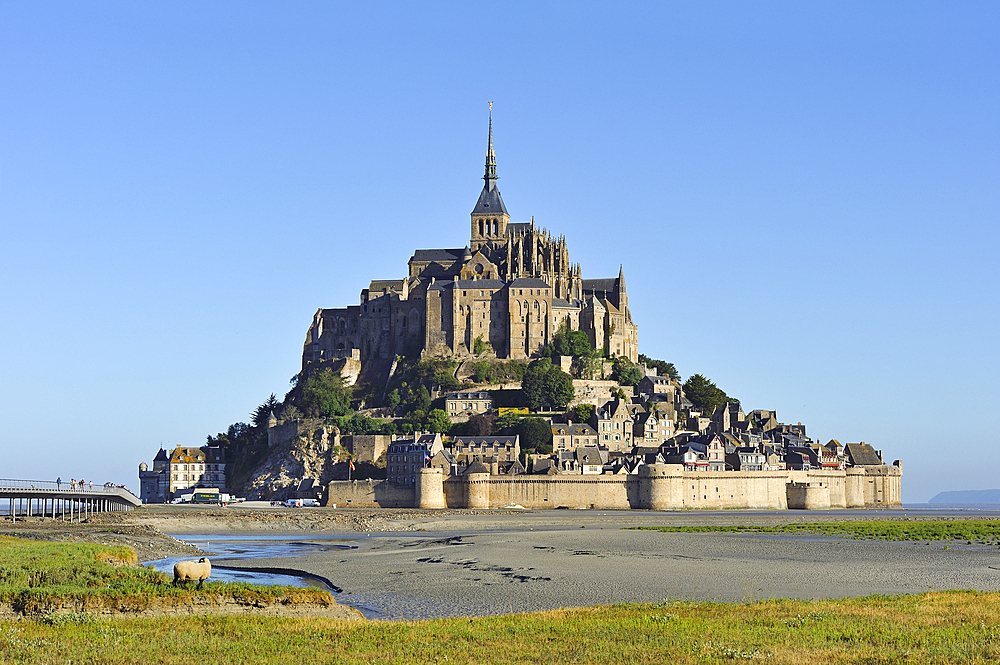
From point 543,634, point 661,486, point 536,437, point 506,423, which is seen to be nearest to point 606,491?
point 661,486

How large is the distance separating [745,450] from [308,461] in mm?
40703

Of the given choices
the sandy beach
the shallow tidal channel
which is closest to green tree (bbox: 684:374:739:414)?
the sandy beach

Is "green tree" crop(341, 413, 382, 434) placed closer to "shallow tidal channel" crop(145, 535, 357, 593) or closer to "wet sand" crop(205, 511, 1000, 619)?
"shallow tidal channel" crop(145, 535, 357, 593)

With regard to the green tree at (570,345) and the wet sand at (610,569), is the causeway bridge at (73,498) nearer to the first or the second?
the wet sand at (610,569)

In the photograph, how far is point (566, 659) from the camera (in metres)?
20.9

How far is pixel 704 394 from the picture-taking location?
128250 millimetres

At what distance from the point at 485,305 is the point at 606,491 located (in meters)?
33.9

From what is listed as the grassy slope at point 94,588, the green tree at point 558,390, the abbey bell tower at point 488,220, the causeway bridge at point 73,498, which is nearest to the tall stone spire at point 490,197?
the abbey bell tower at point 488,220

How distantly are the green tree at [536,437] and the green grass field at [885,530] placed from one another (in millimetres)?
36142

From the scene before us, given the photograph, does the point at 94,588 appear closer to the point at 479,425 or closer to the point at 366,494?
the point at 366,494

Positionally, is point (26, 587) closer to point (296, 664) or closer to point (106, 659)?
point (106, 659)

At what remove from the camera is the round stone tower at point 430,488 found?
316 ft

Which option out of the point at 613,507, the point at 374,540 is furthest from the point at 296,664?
the point at 613,507

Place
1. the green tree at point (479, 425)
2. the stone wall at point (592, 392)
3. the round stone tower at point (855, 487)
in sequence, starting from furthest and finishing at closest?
the stone wall at point (592, 392), the green tree at point (479, 425), the round stone tower at point (855, 487)
